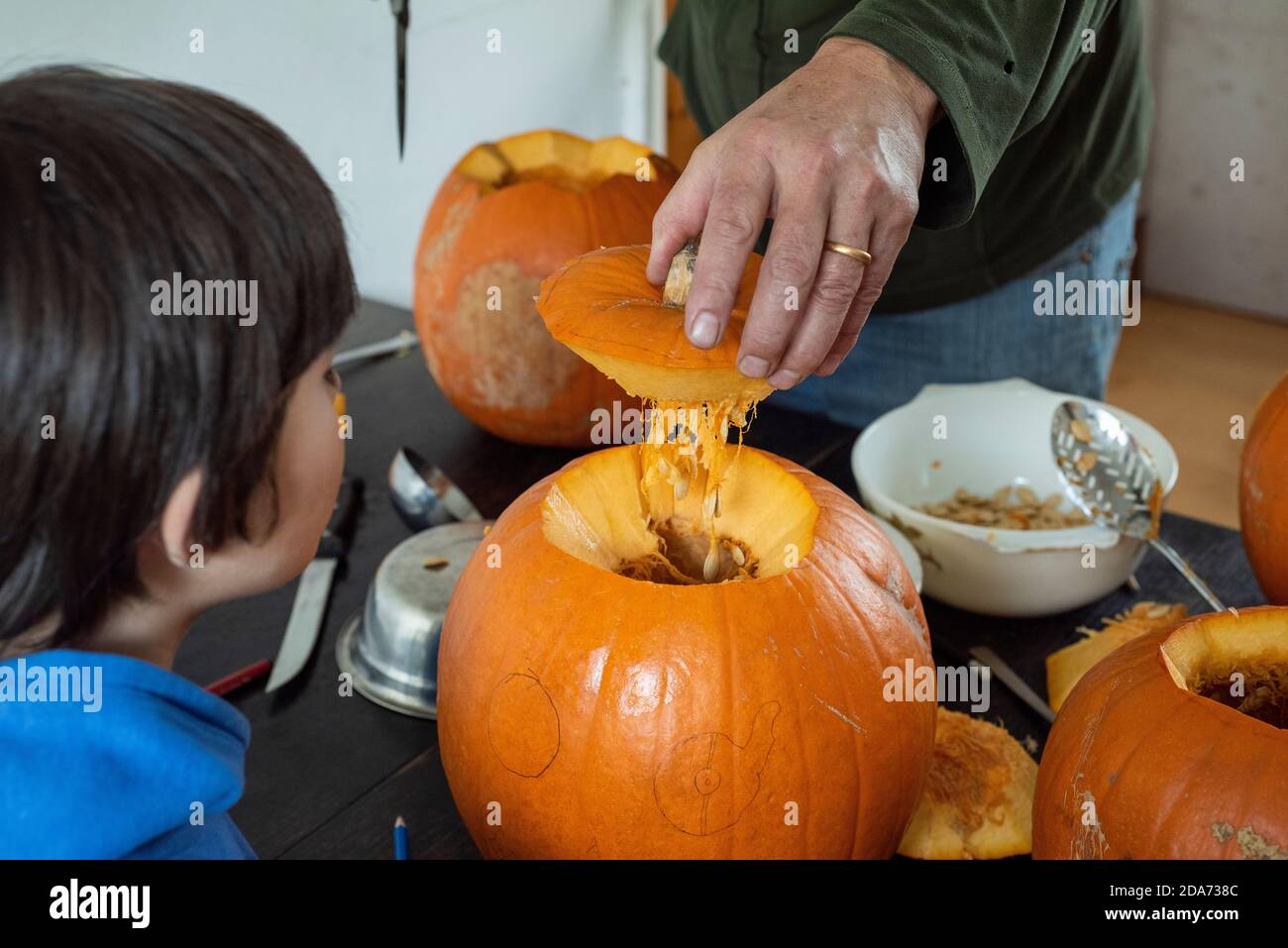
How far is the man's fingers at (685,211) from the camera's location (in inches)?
30.6

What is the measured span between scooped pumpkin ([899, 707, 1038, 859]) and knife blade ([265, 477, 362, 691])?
516 millimetres

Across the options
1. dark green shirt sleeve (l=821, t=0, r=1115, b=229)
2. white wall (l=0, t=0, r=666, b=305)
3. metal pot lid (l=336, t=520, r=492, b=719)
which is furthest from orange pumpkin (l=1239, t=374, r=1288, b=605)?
white wall (l=0, t=0, r=666, b=305)

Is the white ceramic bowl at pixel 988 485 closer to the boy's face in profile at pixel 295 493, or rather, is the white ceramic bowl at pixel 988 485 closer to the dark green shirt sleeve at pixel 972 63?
the dark green shirt sleeve at pixel 972 63

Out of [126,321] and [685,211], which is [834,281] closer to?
[685,211]

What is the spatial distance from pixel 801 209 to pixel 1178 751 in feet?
1.30

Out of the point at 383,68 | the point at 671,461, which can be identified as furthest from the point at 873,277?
the point at 383,68

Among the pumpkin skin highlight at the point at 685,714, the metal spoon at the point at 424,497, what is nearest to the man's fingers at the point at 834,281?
the pumpkin skin highlight at the point at 685,714

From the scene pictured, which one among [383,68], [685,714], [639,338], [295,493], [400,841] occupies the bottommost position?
[400,841]

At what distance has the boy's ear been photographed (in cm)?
63

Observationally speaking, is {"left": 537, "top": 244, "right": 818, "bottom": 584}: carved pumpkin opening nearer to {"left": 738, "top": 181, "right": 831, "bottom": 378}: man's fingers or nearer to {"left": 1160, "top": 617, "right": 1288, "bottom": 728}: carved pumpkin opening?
{"left": 738, "top": 181, "right": 831, "bottom": 378}: man's fingers

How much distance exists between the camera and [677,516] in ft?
2.77

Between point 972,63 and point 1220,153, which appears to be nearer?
point 972,63

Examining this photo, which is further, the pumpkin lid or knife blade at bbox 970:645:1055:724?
knife blade at bbox 970:645:1055:724
